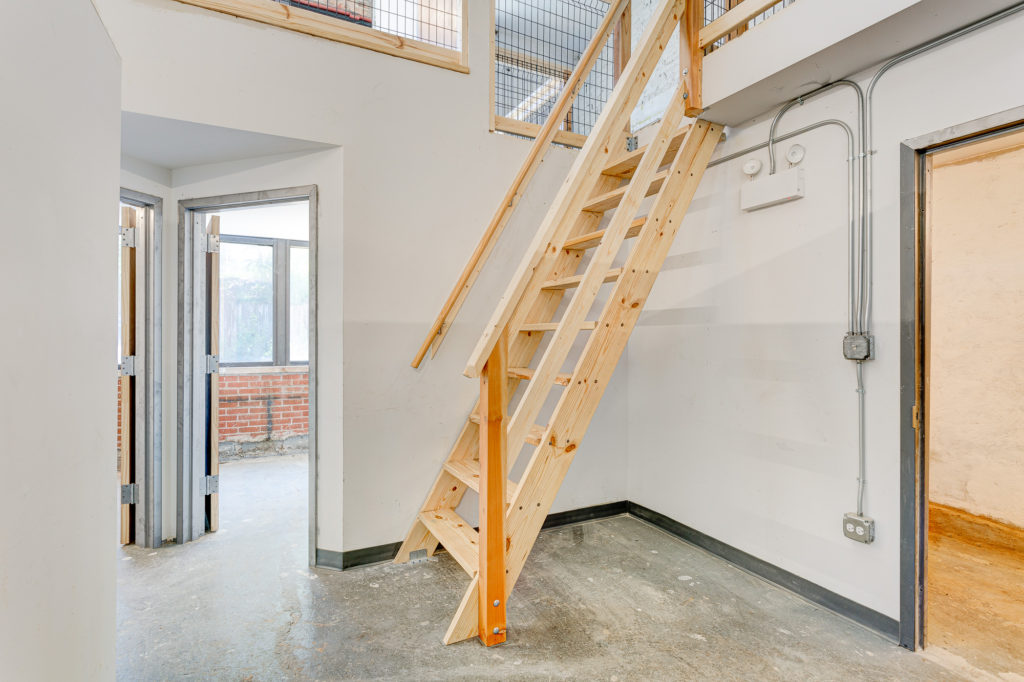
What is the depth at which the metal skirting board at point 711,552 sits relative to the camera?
2.06 m

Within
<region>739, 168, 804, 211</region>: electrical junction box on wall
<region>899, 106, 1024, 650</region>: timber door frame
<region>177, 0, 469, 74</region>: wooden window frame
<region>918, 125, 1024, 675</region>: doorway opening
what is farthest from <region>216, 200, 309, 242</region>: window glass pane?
<region>918, 125, 1024, 675</region>: doorway opening

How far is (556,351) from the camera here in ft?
6.97

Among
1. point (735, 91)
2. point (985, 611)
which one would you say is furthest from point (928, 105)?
point (985, 611)

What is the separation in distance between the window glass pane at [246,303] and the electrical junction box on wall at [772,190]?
472cm

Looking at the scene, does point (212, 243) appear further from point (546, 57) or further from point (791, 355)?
point (791, 355)

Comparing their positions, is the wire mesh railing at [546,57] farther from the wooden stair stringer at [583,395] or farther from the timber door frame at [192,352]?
the timber door frame at [192,352]

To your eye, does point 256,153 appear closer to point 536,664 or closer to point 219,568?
point 219,568

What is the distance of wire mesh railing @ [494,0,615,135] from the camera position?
3752 mm

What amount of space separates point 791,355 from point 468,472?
1610 millimetres

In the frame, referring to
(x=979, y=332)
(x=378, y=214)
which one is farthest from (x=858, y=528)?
(x=378, y=214)

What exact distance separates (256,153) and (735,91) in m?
2.31

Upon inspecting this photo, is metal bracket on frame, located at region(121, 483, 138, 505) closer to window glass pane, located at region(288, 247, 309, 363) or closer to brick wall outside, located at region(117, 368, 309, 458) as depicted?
brick wall outside, located at region(117, 368, 309, 458)

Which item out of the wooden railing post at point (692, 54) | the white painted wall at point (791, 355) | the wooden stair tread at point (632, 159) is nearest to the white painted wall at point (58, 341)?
the wooden stair tread at point (632, 159)

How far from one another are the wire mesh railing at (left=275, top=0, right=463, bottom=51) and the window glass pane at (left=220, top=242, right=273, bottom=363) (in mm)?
3190
